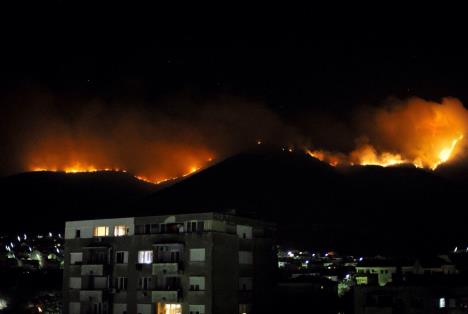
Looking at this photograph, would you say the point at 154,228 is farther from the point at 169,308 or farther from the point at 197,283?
the point at 169,308

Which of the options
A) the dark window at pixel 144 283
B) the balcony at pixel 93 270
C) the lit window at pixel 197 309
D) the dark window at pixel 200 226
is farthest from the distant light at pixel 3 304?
the dark window at pixel 200 226

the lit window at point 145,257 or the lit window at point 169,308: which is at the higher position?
the lit window at point 145,257

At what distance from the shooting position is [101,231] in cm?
6047

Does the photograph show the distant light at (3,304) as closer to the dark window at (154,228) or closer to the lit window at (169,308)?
the dark window at (154,228)

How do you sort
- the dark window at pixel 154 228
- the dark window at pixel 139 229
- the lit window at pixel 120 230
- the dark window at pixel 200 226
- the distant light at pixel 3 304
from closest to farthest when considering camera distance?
the dark window at pixel 200 226 → the dark window at pixel 154 228 → the dark window at pixel 139 229 → the lit window at pixel 120 230 → the distant light at pixel 3 304

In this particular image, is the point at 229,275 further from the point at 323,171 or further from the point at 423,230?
the point at 323,171

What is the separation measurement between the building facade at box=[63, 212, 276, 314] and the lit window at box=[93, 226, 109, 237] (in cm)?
9

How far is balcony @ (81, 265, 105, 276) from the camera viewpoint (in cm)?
5881

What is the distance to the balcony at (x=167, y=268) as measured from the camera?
5503cm

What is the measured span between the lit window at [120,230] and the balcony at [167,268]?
4.90 m

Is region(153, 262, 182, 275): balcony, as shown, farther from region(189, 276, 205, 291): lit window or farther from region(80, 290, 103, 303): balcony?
region(80, 290, 103, 303): balcony

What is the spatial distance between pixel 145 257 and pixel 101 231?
6015 millimetres

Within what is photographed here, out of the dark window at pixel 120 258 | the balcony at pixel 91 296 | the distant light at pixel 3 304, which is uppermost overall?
the dark window at pixel 120 258

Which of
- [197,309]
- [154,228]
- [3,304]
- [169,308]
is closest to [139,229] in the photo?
[154,228]
